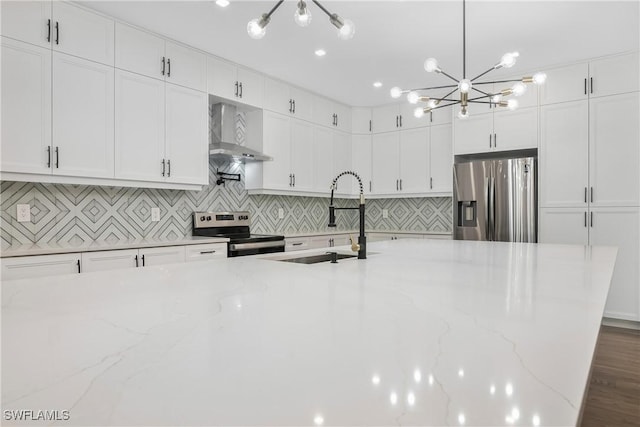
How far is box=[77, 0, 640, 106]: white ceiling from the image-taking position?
2.82 metres

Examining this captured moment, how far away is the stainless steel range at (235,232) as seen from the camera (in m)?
3.66

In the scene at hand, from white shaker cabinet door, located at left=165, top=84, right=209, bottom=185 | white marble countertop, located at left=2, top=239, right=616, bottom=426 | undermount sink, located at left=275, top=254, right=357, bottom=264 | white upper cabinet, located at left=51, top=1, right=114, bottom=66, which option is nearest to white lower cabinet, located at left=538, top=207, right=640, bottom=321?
undermount sink, located at left=275, top=254, right=357, bottom=264

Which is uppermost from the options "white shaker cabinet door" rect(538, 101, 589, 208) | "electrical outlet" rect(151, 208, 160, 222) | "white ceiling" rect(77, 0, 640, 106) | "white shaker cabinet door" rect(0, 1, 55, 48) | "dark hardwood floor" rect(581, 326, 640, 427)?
"white ceiling" rect(77, 0, 640, 106)

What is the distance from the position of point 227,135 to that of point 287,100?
871 millimetres

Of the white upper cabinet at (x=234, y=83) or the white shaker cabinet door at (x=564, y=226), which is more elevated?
the white upper cabinet at (x=234, y=83)

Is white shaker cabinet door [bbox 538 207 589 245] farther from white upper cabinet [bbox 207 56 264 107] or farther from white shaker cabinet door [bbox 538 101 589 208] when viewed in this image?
white upper cabinet [bbox 207 56 264 107]

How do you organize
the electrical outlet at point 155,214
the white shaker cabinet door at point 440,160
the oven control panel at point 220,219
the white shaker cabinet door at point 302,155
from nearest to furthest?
the electrical outlet at point 155,214
the oven control panel at point 220,219
the white shaker cabinet door at point 302,155
the white shaker cabinet door at point 440,160

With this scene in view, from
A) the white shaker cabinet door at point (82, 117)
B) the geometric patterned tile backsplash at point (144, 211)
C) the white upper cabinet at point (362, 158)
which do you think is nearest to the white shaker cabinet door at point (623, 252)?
the geometric patterned tile backsplash at point (144, 211)

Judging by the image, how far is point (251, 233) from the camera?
450 centimetres

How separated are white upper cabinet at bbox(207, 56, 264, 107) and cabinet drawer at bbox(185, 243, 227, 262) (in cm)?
143

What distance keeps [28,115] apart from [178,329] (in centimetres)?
254

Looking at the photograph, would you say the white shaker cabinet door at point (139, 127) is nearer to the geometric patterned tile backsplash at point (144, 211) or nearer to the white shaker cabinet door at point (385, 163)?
the geometric patterned tile backsplash at point (144, 211)

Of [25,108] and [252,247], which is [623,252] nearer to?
[252,247]

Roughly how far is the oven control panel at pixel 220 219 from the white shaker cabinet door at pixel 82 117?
Result: 1.04m
